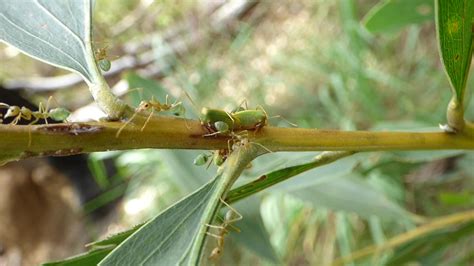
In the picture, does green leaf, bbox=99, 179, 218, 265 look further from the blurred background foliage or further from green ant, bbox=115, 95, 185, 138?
the blurred background foliage

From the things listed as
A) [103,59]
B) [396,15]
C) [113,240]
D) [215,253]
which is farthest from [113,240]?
[396,15]

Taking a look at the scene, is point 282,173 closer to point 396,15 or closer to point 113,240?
point 113,240

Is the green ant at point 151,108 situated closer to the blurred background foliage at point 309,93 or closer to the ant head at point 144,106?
the ant head at point 144,106

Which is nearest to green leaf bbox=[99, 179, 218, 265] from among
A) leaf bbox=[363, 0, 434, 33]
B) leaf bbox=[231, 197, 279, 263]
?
leaf bbox=[231, 197, 279, 263]

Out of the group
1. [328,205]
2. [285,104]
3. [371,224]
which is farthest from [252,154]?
[285,104]

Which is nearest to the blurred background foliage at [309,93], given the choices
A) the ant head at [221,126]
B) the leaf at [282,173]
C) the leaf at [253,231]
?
the leaf at [253,231]
